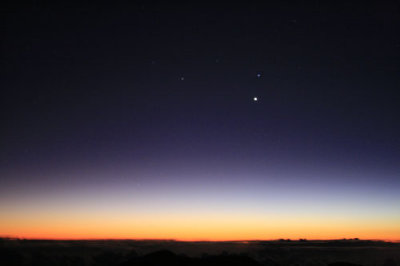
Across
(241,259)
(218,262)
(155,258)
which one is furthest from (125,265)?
(241,259)

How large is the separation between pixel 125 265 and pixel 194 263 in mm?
41061

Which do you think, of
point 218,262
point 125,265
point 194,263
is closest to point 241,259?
point 218,262

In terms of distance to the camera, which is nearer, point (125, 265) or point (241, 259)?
point (125, 265)

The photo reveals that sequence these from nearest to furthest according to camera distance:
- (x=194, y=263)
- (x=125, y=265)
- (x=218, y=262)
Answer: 1. (x=125, y=265)
2. (x=194, y=263)
3. (x=218, y=262)

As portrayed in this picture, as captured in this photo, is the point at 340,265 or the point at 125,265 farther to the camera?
the point at 340,265

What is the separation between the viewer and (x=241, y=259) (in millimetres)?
189375

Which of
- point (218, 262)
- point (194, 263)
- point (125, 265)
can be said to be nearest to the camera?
point (125, 265)

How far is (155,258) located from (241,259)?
51768 mm

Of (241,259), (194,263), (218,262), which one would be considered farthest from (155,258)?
(241,259)

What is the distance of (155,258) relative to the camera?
181 meters

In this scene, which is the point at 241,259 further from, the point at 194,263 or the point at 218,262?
A: the point at 194,263

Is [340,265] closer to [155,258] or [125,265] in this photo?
[155,258]

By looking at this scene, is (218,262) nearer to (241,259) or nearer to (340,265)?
(241,259)

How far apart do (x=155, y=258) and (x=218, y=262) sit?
37683 millimetres
